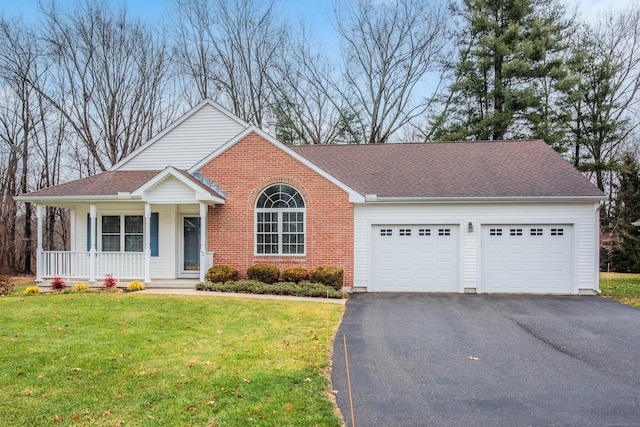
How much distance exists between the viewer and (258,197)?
13.9 meters

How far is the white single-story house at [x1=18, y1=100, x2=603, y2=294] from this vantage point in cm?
1320

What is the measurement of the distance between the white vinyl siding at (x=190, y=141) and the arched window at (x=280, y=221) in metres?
3.39

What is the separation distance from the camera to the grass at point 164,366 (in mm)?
4324

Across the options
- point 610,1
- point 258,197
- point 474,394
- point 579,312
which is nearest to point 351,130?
point 258,197

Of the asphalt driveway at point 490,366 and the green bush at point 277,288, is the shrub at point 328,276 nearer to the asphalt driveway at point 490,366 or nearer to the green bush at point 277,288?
the green bush at point 277,288

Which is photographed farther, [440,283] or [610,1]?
[610,1]

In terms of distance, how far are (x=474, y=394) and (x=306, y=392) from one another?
198 cm

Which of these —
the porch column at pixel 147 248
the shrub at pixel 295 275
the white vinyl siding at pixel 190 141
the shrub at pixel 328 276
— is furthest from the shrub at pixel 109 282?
the shrub at pixel 328 276

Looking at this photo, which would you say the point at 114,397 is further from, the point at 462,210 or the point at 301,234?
the point at 462,210

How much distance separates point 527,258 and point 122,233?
42.6ft

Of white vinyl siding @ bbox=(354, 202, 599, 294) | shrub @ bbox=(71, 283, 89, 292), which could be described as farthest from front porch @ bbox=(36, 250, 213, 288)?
white vinyl siding @ bbox=(354, 202, 599, 294)

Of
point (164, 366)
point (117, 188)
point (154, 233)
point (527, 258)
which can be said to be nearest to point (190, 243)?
point (154, 233)

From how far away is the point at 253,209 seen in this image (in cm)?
1382

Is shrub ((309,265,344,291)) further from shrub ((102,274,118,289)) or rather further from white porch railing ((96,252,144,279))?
shrub ((102,274,118,289))
